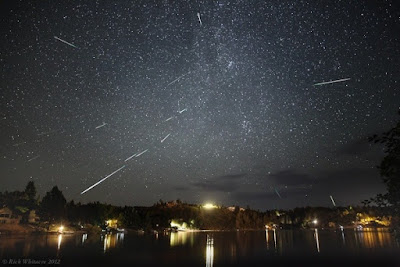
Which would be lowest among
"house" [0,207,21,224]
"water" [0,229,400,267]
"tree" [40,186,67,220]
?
"water" [0,229,400,267]

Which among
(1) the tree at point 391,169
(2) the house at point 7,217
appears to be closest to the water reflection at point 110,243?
(2) the house at point 7,217

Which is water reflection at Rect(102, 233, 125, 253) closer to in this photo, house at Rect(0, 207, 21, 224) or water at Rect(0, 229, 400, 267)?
water at Rect(0, 229, 400, 267)

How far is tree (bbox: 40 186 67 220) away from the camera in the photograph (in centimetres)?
10746

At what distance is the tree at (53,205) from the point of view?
4231 inches

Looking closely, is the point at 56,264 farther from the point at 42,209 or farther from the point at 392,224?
the point at 42,209

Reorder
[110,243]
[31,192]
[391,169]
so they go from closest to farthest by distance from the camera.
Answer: [391,169]
[110,243]
[31,192]

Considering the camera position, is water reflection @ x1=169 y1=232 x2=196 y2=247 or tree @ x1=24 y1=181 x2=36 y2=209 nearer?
water reflection @ x1=169 y1=232 x2=196 y2=247

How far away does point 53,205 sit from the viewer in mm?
110000

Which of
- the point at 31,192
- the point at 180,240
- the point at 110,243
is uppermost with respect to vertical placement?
the point at 31,192

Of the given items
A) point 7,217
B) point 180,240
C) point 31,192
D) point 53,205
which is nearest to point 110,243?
point 180,240

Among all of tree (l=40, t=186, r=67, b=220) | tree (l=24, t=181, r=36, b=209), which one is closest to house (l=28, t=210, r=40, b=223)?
tree (l=40, t=186, r=67, b=220)

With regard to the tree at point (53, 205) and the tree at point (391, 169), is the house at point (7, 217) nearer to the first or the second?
the tree at point (53, 205)

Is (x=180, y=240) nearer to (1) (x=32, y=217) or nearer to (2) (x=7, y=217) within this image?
(2) (x=7, y=217)

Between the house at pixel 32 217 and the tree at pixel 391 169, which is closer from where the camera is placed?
the tree at pixel 391 169
